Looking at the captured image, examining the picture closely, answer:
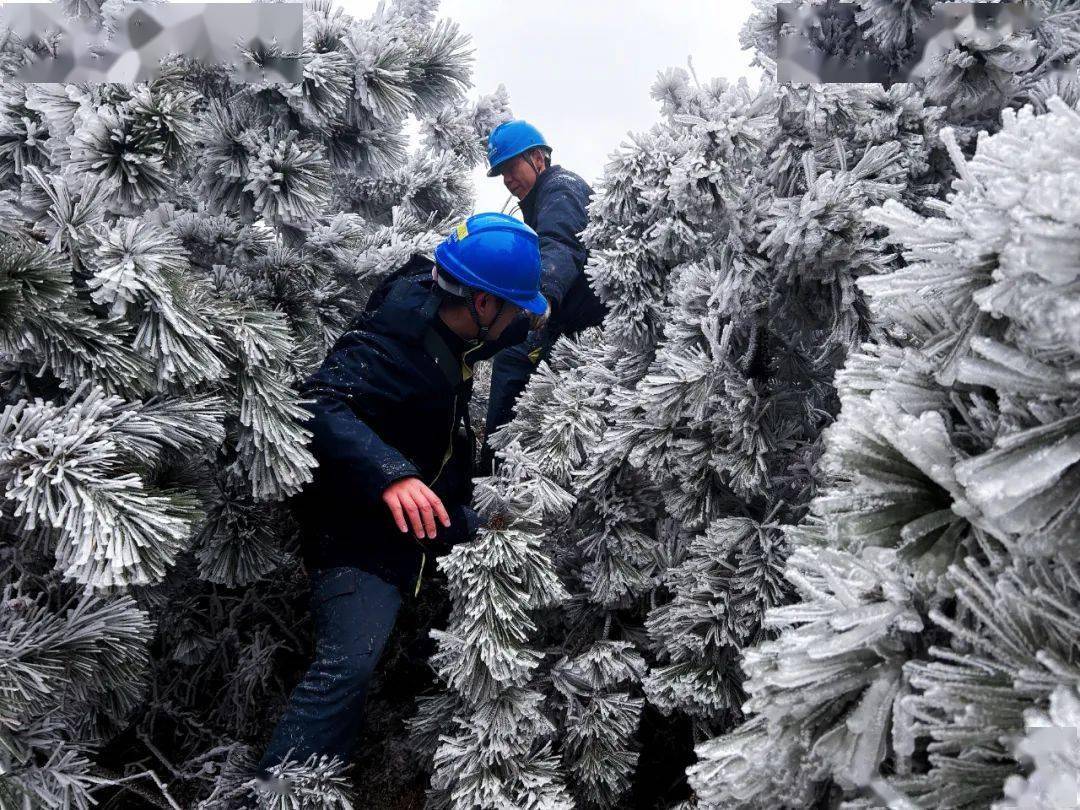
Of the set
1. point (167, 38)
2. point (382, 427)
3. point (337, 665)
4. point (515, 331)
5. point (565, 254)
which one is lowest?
point (337, 665)

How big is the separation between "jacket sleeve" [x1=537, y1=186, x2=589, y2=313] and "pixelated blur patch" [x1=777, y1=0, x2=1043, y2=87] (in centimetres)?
139

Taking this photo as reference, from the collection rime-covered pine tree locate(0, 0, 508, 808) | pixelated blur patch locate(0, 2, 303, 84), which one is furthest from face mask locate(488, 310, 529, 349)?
pixelated blur patch locate(0, 2, 303, 84)

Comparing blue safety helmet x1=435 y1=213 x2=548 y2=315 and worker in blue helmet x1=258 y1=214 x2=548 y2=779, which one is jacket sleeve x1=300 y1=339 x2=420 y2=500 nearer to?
worker in blue helmet x1=258 y1=214 x2=548 y2=779

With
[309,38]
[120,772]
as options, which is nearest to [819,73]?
[309,38]

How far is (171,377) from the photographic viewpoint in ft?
5.88

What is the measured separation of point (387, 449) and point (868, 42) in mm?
1799

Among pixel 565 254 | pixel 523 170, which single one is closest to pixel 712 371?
pixel 565 254

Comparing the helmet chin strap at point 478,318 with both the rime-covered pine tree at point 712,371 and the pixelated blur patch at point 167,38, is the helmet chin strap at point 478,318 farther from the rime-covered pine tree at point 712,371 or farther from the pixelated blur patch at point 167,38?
the pixelated blur patch at point 167,38

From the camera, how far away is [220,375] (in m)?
1.89

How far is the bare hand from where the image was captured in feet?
7.16

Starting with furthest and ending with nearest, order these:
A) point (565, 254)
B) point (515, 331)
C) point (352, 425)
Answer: point (565, 254), point (515, 331), point (352, 425)

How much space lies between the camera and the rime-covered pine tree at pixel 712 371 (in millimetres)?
1767

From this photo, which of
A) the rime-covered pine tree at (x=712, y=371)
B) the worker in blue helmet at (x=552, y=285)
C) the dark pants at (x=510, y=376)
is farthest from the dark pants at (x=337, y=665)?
the dark pants at (x=510, y=376)

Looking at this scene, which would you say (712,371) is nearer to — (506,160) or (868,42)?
(868,42)
